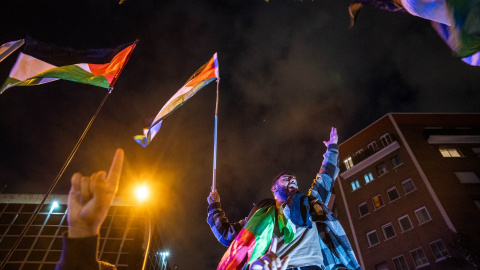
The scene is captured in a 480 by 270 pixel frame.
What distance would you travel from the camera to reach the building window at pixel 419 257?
23177 millimetres

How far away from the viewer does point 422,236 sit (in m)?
24.0

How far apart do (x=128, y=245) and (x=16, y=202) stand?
1277cm

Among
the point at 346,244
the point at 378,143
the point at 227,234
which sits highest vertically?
the point at 378,143

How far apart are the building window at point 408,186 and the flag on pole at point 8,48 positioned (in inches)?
1225

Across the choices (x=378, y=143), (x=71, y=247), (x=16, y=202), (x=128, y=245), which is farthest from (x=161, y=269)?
(x=71, y=247)

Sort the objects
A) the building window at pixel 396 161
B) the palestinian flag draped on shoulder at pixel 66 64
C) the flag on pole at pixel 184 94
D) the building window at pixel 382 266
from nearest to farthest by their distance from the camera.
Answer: the palestinian flag draped on shoulder at pixel 66 64, the flag on pole at pixel 184 94, the building window at pixel 382 266, the building window at pixel 396 161

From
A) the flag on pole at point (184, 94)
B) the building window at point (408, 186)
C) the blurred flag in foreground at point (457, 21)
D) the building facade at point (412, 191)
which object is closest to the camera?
the blurred flag in foreground at point (457, 21)

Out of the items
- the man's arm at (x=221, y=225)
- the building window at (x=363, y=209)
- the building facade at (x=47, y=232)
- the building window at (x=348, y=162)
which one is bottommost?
the man's arm at (x=221, y=225)

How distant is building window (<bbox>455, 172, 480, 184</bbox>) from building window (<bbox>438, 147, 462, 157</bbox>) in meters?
2.47

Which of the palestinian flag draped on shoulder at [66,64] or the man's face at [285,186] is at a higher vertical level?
the palestinian flag draped on shoulder at [66,64]

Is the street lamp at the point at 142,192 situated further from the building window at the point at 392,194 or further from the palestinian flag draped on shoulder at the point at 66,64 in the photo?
the building window at the point at 392,194

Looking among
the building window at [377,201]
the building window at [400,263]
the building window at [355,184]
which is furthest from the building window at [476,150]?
the building window at [400,263]

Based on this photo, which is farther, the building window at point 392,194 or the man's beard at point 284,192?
the building window at point 392,194

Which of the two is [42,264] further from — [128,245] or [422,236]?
[422,236]
